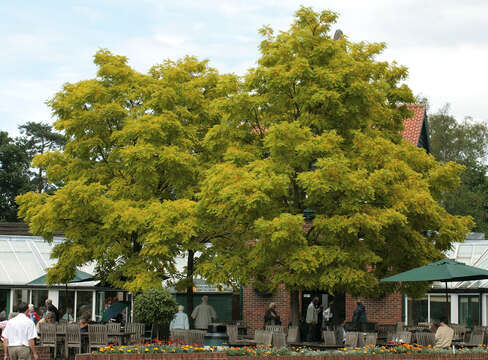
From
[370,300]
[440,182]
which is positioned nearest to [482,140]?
[370,300]

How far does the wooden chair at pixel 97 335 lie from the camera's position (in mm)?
18203

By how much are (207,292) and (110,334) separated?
1450 centimetres

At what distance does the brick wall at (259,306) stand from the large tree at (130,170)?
6.79 m

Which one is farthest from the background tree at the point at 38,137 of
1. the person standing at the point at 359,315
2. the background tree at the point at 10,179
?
the person standing at the point at 359,315

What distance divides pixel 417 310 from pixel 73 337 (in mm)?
18236

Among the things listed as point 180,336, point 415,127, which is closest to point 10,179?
point 415,127

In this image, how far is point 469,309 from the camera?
32219 mm

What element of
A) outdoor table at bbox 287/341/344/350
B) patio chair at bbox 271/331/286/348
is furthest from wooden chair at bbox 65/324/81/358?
outdoor table at bbox 287/341/344/350

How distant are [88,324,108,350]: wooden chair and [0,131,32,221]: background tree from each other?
52015mm

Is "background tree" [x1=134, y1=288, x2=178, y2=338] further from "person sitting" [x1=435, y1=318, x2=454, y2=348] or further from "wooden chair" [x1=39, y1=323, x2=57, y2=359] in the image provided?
"person sitting" [x1=435, y1=318, x2=454, y2=348]

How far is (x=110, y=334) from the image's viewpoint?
18.2 m

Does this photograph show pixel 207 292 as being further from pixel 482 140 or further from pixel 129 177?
pixel 482 140

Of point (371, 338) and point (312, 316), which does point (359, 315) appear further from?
point (371, 338)

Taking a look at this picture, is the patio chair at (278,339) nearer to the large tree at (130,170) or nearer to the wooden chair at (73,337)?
the large tree at (130,170)
